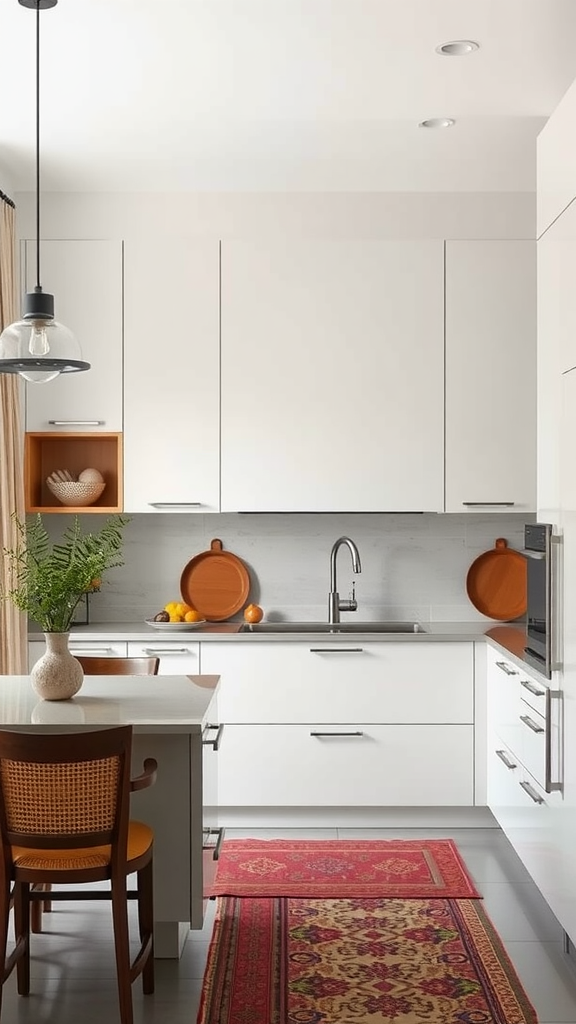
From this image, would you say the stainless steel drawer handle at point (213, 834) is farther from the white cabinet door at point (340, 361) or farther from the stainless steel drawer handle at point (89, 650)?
the white cabinet door at point (340, 361)

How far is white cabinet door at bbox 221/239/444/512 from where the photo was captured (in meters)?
4.88

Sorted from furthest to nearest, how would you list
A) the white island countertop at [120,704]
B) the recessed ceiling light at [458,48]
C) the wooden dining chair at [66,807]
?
the recessed ceiling light at [458,48] → the white island countertop at [120,704] → the wooden dining chair at [66,807]

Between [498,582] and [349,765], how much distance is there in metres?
1.22

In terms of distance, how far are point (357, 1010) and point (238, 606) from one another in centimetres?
247

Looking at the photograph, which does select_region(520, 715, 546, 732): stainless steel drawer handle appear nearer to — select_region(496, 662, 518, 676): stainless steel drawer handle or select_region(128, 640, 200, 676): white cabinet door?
select_region(496, 662, 518, 676): stainless steel drawer handle

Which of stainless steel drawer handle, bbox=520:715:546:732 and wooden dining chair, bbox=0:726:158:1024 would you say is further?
stainless steel drawer handle, bbox=520:715:546:732

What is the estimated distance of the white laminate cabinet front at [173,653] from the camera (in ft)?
15.4

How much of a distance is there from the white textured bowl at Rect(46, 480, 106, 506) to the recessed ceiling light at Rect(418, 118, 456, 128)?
215 cm

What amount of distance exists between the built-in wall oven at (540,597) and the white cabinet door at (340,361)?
45.5 inches

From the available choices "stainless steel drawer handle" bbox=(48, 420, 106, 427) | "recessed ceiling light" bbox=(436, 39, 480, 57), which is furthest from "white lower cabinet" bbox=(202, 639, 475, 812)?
"recessed ceiling light" bbox=(436, 39, 480, 57)

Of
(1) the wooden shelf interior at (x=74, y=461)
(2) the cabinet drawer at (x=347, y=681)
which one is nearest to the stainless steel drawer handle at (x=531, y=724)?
(2) the cabinet drawer at (x=347, y=681)

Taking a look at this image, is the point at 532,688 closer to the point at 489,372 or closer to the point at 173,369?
the point at 489,372

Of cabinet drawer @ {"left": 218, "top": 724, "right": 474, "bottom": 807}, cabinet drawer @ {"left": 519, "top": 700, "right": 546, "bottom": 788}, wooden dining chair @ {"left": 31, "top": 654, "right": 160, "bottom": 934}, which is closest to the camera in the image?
cabinet drawer @ {"left": 519, "top": 700, "right": 546, "bottom": 788}

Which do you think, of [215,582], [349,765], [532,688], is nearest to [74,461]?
[215,582]
